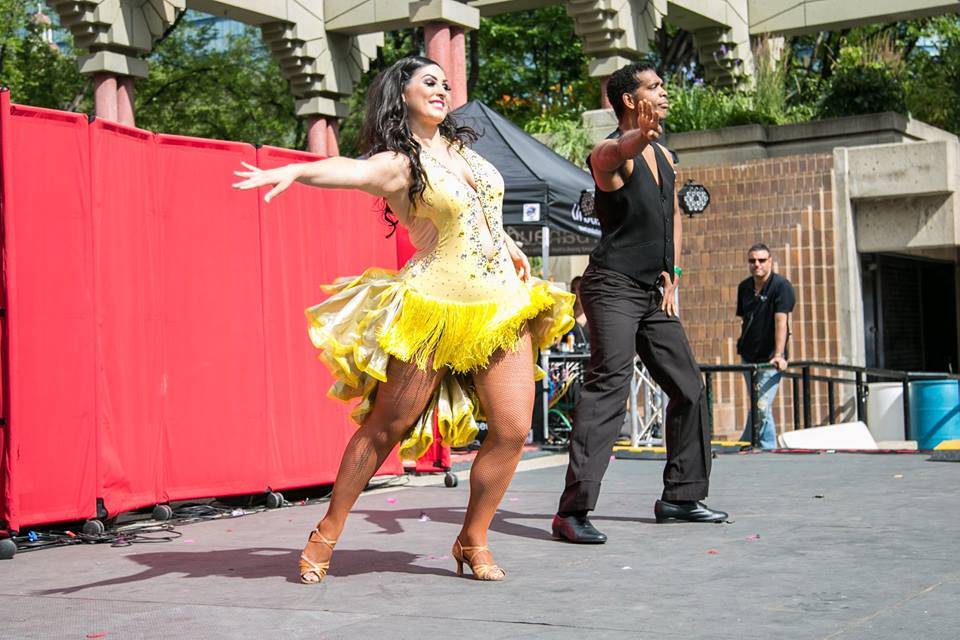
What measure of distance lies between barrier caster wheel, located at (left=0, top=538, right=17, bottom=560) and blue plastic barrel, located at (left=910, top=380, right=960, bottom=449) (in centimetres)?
918

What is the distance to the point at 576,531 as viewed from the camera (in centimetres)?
637

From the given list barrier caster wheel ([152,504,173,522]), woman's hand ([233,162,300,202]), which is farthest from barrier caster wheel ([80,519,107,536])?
woman's hand ([233,162,300,202])

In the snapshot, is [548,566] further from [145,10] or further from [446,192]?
[145,10]

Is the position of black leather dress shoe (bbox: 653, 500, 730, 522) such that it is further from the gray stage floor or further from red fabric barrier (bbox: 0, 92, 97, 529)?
red fabric barrier (bbox: 0, 92, 97, 529)

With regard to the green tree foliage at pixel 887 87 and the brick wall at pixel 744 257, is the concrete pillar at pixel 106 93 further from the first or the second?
the green tree foliage at pixel 887 87

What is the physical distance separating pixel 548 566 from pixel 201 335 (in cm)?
314

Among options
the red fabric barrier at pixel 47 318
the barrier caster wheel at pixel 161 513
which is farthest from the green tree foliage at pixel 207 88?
the red fabric barrier at pixel 47 318

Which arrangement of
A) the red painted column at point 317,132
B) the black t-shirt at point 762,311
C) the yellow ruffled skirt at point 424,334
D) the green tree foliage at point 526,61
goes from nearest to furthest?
the yellow ruffled skirt at point 424,334, the black t-shirt at point 762,311, the red painted column at point 317,132, the green tree foliage at point 526,61

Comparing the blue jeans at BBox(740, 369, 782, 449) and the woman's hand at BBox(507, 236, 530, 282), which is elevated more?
the woman's hand at BBox(507, 236, 530, 282)

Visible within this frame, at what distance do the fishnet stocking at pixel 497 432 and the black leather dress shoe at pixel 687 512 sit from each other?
175cm

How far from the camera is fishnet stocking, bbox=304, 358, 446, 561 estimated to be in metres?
5.39

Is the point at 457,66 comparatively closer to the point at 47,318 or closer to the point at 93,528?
the point at 47,318

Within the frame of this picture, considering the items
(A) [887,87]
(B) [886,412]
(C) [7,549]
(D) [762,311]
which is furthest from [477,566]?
(A) [887,87]

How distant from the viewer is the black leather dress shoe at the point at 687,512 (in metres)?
6.89
